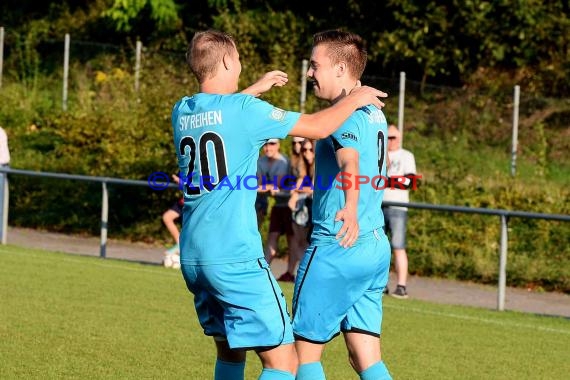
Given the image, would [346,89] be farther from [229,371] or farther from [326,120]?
[229,371]

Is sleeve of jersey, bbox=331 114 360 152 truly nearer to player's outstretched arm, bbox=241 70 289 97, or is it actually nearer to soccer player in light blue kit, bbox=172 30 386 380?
soccer player in light blue kit, bbox=172 30 386 380

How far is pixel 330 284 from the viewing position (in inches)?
259

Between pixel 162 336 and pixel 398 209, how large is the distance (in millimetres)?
4895

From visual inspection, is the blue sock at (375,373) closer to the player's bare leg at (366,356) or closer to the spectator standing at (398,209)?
the player's bare leg at (366,356)

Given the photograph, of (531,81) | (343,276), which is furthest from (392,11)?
(343,276)

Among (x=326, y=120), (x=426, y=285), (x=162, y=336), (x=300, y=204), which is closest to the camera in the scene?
(x=326, y=120)

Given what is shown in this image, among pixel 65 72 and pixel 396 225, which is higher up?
pixel 65 72

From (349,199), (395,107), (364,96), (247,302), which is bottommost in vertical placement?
(247,302)

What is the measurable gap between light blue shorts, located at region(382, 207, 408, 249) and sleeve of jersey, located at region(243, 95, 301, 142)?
8353 millimetres

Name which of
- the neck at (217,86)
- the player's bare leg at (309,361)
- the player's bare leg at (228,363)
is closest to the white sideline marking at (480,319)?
the player's bare leg at (309,361)

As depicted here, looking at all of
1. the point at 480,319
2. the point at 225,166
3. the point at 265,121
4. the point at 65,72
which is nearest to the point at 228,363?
the point at 225,166

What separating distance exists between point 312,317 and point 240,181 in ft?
3.00

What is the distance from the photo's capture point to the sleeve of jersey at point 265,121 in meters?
6.11

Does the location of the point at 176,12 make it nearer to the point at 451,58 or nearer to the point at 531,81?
the point at 451,58
